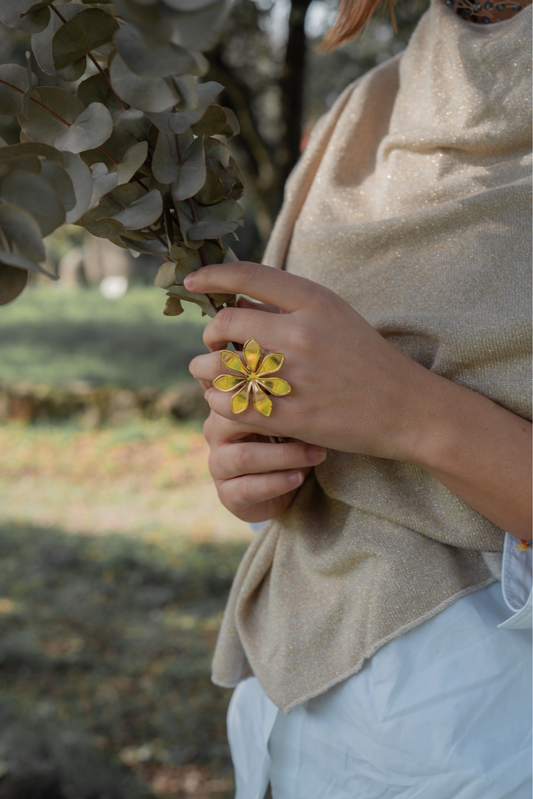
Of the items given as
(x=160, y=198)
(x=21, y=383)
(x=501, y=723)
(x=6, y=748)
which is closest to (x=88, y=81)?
(x=160, y=198)

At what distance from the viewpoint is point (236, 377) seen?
2.52 ft

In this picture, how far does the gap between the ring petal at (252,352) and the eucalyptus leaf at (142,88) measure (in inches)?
11.1

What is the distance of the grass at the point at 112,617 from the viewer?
229 cm

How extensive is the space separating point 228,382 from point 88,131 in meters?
0.31

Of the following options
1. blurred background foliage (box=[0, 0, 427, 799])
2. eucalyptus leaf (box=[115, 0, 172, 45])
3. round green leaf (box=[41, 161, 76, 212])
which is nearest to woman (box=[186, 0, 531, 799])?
round green leaf (box=[41, 161, 76, 212])

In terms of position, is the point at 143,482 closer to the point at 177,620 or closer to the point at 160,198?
the point at 177,620

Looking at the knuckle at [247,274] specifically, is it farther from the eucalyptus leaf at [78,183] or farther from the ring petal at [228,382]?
the eucalyptus leaf at [78,183]

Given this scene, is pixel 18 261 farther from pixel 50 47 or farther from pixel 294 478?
pixel 294 478

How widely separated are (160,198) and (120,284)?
11236 millimetres

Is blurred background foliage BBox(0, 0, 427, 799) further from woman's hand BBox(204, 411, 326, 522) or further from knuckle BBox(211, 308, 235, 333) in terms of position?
woman's hand BBox(204, 411, 326, 522)

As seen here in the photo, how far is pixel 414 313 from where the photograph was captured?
3.03ft

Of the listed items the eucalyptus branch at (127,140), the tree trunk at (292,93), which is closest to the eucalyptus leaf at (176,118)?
the eucalyptus branch at (127,140)

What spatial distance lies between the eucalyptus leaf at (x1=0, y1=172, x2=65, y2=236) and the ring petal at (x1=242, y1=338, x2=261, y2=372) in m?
0.28

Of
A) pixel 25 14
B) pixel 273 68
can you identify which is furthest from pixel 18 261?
pixel 273 68
